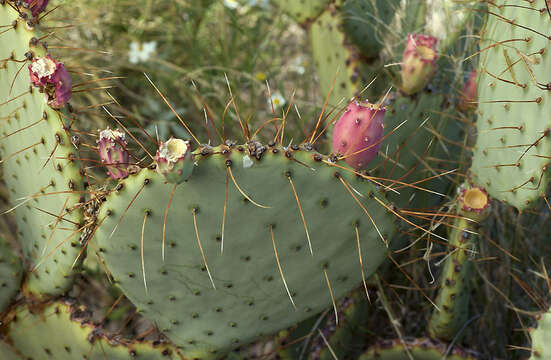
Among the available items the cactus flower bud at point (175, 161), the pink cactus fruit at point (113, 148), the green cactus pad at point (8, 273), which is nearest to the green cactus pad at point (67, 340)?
the green cactus pad at point (8, 273)

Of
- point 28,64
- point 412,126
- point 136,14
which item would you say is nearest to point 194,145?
point 136,14

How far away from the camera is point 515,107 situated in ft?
3.47

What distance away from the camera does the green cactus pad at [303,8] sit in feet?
5.64

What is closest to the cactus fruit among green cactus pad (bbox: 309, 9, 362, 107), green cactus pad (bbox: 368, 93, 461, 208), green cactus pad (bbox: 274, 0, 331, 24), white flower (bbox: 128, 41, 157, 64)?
green cactus pad (bbox: 368, 93, 461, 208)

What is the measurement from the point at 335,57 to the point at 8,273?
1.07 m

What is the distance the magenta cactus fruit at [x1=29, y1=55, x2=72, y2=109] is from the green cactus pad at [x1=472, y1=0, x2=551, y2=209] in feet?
A: 2.54

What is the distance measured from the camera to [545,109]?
98 cm

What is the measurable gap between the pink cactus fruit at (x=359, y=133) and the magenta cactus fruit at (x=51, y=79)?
48cm

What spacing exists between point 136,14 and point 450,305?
178 cm

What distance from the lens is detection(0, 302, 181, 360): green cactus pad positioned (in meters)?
1.16

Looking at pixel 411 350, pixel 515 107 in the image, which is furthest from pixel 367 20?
pixel 411 350

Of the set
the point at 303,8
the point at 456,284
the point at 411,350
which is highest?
the point at 303,8

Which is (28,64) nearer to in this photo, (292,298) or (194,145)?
(292,298)

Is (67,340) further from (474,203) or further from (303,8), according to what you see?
(303,8)
